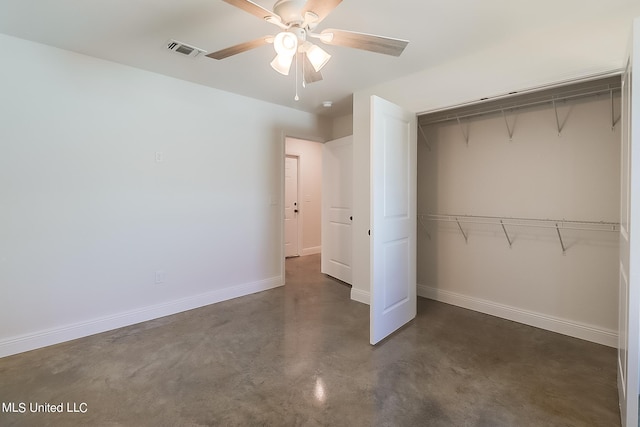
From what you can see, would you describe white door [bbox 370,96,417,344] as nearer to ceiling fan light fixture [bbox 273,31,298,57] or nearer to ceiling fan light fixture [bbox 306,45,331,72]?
ceiling fan light fixture [bbox 306,45,331,72]

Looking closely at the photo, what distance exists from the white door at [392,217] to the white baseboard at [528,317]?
2.29ft

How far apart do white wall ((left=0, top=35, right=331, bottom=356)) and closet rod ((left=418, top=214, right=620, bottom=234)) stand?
2.29m

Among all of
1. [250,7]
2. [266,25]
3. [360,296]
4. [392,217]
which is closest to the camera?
[250,7]

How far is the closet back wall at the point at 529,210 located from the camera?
2.56 metres

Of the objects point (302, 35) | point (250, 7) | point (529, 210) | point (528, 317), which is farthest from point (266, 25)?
point (528, 317)

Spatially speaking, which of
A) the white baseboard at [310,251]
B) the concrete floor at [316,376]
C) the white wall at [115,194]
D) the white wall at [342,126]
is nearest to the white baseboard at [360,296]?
the concrete floor at [316,376]

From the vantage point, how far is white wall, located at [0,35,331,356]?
8.04ft

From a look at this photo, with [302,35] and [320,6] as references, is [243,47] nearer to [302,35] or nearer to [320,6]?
[302,35]

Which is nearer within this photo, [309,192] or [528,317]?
[528,317]

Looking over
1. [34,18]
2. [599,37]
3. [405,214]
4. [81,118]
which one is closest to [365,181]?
[405,214]

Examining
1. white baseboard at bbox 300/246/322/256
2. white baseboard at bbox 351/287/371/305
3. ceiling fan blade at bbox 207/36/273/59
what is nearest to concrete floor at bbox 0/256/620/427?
white baseboard at bbox 351/287/371/305

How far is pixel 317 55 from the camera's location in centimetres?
181

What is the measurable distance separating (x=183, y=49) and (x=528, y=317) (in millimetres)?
3937

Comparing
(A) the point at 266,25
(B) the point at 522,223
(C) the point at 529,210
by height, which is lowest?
(B) the point at 522,223
